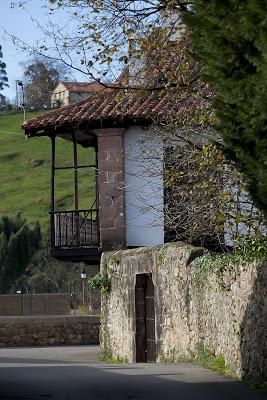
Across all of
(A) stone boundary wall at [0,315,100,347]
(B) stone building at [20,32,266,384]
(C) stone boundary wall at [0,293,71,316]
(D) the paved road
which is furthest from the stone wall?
(C) stone boundary wall at [0,293,71,316]

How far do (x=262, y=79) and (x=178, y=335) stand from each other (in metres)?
11.1

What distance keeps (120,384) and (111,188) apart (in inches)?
600

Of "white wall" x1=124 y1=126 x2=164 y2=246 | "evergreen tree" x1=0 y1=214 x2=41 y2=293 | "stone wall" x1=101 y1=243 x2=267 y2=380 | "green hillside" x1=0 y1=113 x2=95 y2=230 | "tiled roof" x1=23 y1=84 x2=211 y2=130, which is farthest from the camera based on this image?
"green hillside" x1=0 y1=113 x2=95 y2=230

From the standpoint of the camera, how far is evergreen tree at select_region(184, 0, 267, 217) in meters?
9.02

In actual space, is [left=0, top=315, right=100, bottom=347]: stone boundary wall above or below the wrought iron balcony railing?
below

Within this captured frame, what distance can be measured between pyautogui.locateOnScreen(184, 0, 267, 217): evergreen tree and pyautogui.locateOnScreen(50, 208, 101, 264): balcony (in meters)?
18.7

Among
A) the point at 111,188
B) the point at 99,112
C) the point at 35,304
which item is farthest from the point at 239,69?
the point at 35,304

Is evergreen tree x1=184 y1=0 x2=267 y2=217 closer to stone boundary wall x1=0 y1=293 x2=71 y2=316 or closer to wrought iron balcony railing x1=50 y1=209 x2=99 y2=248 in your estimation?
wrought iron balcony railing x1=50 y1=209 x2=99 y2=248

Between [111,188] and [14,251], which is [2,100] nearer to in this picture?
[14,251]

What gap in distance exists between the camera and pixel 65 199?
88.3 metres

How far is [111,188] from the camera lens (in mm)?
29000

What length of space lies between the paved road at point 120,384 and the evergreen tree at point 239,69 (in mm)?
3269

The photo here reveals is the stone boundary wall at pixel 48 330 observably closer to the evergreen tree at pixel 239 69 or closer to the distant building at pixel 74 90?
the distant building at pixel 74 90

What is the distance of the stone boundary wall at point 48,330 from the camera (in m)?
36.0
